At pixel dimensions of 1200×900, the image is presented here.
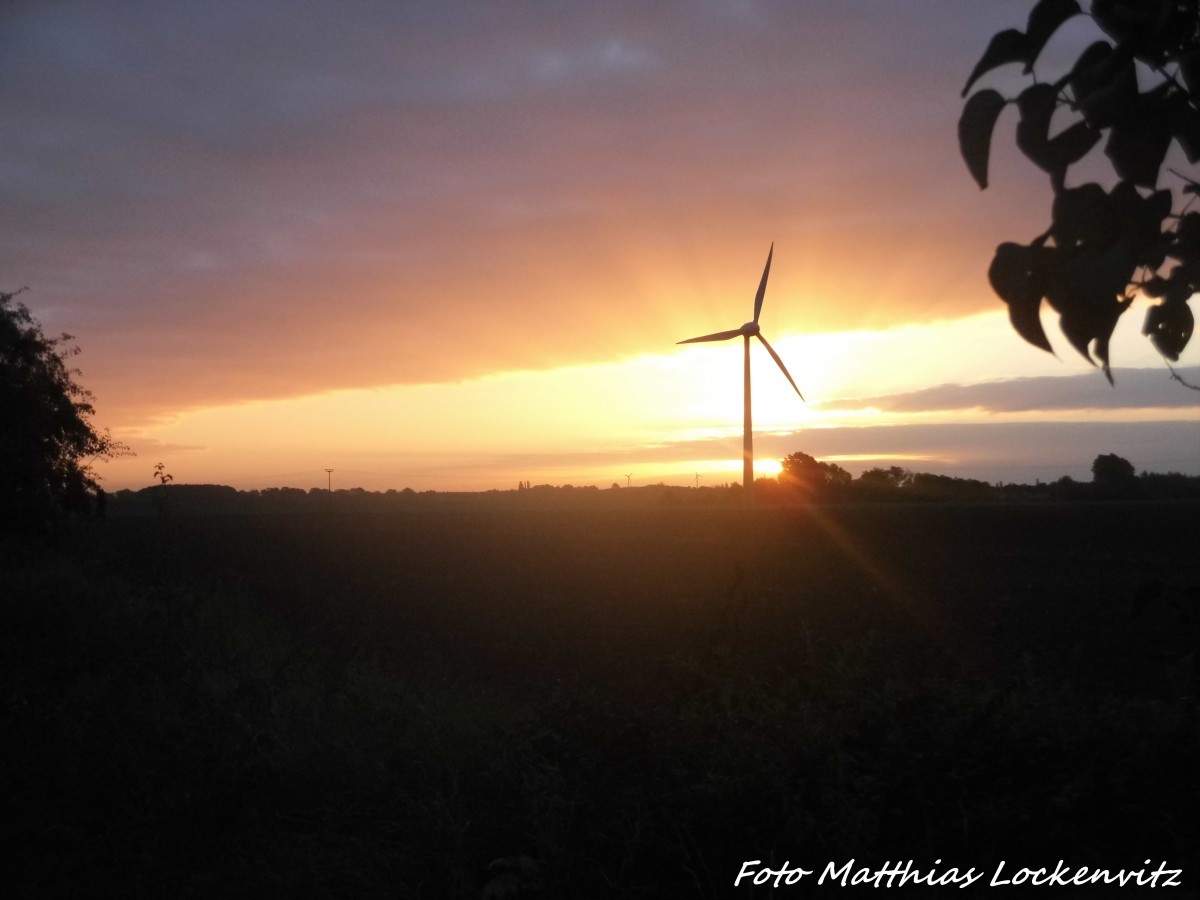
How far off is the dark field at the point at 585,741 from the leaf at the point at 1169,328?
54 centimetres

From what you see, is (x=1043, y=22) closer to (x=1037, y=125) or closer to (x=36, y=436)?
(x=1037, y=125)

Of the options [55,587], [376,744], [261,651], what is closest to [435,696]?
[376,744]

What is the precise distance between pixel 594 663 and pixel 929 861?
9.31 m

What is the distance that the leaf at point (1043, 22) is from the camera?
1751mm

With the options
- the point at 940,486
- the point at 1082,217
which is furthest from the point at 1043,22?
the point at 940,486

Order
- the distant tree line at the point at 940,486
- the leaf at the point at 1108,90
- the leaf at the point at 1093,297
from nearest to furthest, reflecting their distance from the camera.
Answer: the leaf at the point at 1093,297, the leaf at the point at 1108,90, the distant tree line at the point at 940,486

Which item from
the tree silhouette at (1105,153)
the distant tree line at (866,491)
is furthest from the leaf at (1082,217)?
the distant tree line at (866,491)

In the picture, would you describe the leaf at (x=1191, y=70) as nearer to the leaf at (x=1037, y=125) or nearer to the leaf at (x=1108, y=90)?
the leaf at (x=1108, y=90)

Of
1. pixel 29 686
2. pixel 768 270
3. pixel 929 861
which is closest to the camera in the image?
pixel 929 861

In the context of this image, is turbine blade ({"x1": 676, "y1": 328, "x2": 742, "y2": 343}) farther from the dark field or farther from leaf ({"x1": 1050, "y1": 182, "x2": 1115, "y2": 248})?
leaf ({"x1": 1050, "y1": 182, "x2": 1115, "y2": 248})

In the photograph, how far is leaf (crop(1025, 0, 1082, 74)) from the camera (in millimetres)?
1751

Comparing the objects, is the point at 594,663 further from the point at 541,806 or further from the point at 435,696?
the point at 541,806

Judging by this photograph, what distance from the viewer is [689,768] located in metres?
6.41

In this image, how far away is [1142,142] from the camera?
5.39 feet
